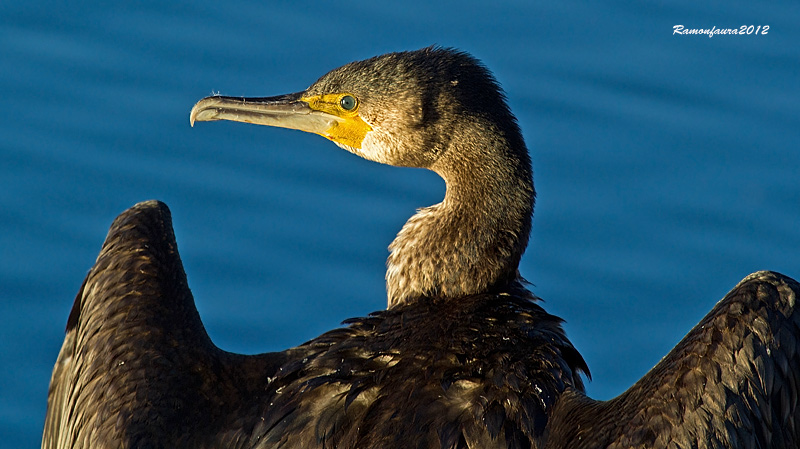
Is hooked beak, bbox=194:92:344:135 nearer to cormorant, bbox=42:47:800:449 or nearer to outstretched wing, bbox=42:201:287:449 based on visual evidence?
cormorant, bbox=42:47:800:449

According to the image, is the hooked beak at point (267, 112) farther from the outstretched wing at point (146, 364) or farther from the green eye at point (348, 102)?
the outstretched wing at point (146, 364)

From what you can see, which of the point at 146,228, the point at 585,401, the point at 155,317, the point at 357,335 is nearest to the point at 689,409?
the point at 585,401

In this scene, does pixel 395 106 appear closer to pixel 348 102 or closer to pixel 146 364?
pixel 348 102

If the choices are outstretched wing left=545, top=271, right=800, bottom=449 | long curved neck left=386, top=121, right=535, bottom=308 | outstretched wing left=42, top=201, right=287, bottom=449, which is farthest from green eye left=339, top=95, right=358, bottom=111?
outstretched wing left=545, top=271, right=800, bottom=449

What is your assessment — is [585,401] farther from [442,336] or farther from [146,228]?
[146,228]

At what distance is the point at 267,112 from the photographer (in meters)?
5.90

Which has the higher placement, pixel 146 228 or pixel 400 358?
pixel 146 228

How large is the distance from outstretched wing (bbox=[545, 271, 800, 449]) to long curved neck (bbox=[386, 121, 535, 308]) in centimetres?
113

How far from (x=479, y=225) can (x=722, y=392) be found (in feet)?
5.41

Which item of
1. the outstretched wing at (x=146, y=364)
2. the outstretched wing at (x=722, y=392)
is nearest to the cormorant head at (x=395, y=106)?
the outstretched wing at (x=146, y=364)

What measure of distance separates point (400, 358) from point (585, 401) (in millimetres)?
779

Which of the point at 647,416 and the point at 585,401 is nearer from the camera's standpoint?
the point at 647,416

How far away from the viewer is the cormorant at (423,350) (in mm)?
4258

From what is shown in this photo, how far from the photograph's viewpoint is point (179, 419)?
4.75m
